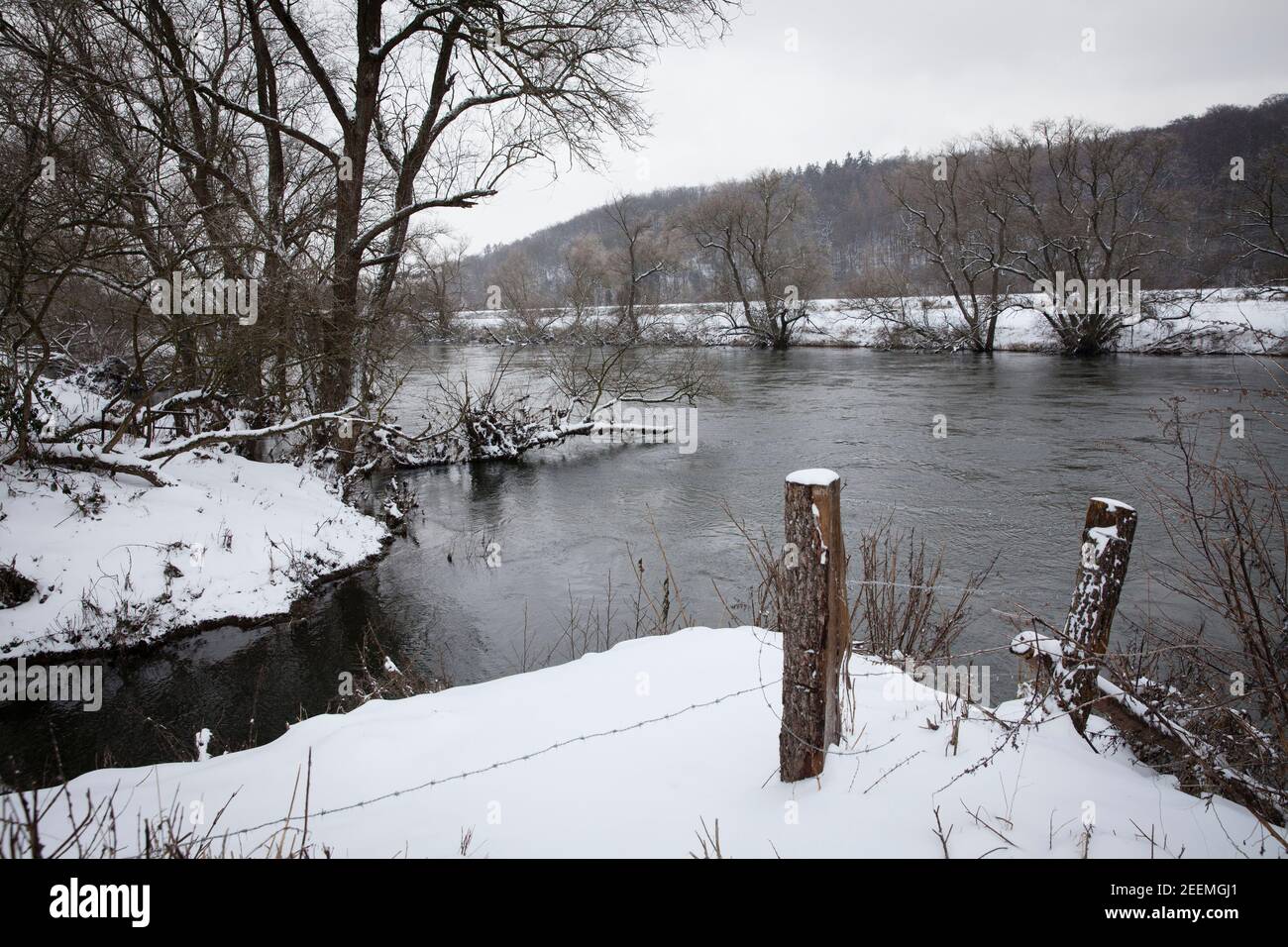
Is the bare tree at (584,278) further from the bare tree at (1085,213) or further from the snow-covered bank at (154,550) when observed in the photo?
the bare tree at (1085,213)

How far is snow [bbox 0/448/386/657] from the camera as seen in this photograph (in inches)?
296

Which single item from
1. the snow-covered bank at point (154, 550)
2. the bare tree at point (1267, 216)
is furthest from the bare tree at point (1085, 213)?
the snow-covered bank at point (154, 550)

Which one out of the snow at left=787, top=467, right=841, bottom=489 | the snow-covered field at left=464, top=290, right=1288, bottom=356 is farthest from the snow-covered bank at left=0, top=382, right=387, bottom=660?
the snow-covered field at left=464, top=290, right=1288, bottom=356

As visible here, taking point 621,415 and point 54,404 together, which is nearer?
point 54,404

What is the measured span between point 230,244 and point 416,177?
5.56 m

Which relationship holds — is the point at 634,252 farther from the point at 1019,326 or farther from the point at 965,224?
the point at 1019,326

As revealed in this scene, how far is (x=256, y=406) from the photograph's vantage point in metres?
11.9

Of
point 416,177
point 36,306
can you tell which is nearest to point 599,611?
point 36,306

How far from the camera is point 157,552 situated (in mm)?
8453

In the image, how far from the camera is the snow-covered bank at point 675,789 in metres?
2.59

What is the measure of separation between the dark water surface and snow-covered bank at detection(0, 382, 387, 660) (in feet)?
1.51

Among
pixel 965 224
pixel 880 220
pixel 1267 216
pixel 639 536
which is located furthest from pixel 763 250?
pixel 880 220
